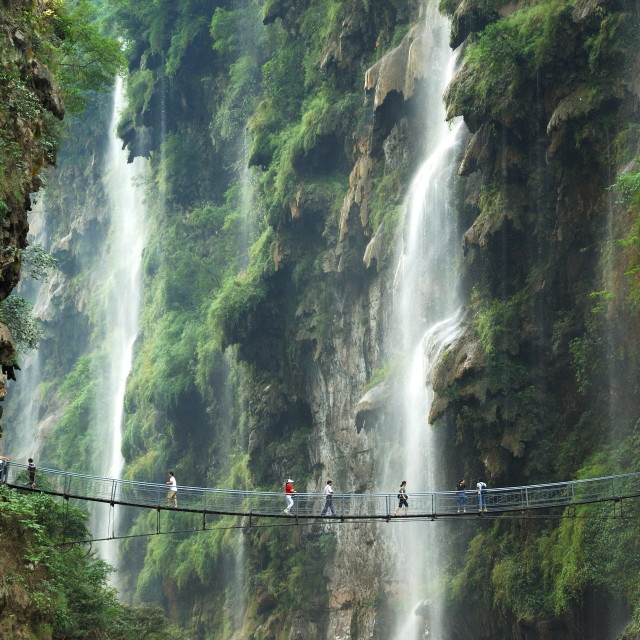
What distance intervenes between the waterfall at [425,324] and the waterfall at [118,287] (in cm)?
2527

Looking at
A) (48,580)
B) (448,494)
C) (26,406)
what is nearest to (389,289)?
(448,494)

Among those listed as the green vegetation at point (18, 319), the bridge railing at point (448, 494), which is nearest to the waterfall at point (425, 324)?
the bridge railing at point (448, 494)

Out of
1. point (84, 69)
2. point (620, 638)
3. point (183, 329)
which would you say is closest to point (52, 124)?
point (84, 69)

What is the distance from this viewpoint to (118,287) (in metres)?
67.5

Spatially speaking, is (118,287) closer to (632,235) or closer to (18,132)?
(632,235)

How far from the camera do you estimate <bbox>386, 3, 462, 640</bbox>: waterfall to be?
33.8m

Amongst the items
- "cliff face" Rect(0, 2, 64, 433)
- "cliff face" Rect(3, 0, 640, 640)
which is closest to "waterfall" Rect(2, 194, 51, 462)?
"cliff face" Rect(3, 0, 640, 640)

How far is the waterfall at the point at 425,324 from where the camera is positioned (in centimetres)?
3378

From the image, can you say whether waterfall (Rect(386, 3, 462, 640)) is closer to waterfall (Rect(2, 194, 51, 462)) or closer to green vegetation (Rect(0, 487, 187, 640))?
green vegetation (Rect(0, 487, 187, 640))

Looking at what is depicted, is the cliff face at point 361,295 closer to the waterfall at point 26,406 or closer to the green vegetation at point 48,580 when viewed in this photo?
the waterfall at point 26,406

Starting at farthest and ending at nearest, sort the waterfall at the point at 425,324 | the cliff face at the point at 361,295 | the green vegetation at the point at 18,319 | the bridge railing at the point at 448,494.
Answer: the waterfall at the point at 425,324 → the cliff face at the point at 361,295 → the green vegetation at the point at 18,319 → the bridge railing at the point at 448,494

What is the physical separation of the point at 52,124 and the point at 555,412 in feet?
48.0

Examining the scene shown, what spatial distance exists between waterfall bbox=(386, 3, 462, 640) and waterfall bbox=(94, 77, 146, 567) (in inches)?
995

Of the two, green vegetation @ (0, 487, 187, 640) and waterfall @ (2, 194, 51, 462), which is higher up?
waterfall @ (2, 194, 51, 462)
